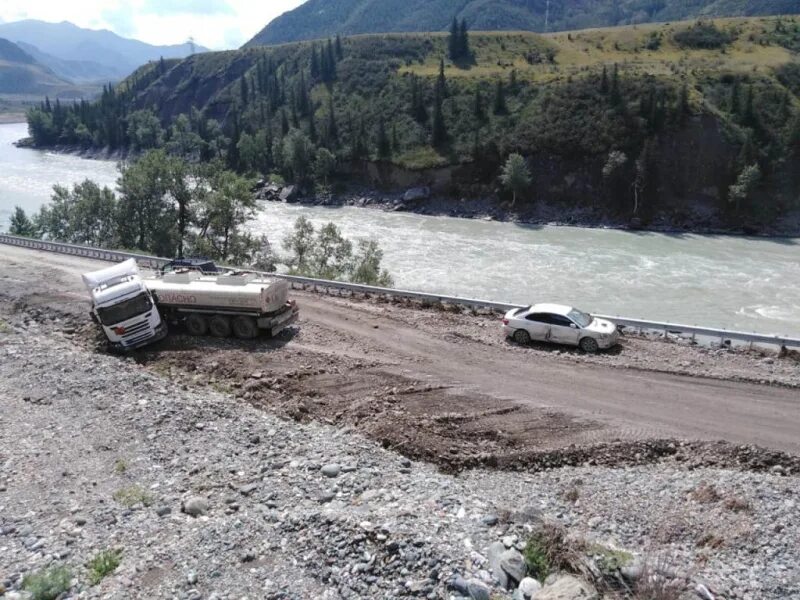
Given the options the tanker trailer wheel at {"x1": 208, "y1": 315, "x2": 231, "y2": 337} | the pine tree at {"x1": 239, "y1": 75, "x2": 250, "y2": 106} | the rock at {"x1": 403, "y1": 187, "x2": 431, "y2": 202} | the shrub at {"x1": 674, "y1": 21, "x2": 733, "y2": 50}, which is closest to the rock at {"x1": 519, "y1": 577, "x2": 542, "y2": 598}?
the tanker trailer wheel at {"x1": 208, "y1": 315, "x2": 231, "y2": 337}

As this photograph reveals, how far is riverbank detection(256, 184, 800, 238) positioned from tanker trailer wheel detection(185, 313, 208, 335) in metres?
52.3

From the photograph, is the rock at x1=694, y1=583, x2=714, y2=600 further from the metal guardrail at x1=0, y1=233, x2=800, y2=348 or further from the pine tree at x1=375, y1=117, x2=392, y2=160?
the pine tree at x1=375, y1=117, x2=392, y2=160

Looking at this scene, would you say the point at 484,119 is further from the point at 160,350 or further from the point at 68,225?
the point at 160,350

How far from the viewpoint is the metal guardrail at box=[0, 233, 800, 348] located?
62.4 ft

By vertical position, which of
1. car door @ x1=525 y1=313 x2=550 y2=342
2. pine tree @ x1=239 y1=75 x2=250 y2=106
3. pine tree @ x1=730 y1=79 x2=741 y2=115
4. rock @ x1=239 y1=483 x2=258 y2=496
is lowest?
rock @ x1=239 y1=483 x2=258 y2=496

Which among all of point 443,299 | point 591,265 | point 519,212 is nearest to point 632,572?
point 443,299

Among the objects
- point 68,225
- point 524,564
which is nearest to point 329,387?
point 524,564

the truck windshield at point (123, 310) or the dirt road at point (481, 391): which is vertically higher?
the truck windshield at point (123, 310)

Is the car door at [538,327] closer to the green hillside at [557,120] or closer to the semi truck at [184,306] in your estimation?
the semi truck at [184,306]

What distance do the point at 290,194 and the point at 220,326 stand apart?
65.2 metres

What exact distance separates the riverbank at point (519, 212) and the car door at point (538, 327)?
4977 cm

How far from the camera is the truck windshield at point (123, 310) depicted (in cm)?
1933

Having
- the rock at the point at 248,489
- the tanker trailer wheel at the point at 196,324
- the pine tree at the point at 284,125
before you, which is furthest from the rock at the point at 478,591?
the pine tree at the point at 284,125

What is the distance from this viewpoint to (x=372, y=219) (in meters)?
69.8
